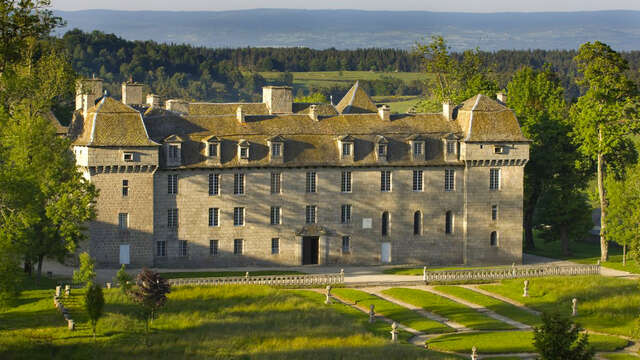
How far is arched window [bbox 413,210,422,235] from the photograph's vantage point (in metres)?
90.1

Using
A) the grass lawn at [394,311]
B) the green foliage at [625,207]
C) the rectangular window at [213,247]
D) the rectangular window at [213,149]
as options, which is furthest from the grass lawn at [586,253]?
the rectangular window at [213,149]

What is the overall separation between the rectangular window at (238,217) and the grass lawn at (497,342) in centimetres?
2774

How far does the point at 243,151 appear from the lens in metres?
85.2

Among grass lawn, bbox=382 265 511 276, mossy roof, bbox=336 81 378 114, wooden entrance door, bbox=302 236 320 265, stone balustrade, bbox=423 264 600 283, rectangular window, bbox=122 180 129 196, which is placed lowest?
grass lawn, bbox=382 265 511 276

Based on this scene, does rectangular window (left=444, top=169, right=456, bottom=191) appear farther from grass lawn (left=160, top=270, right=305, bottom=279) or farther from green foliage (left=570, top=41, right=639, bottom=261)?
grass lawn (left=160, top=270, right=305, bottom=279)

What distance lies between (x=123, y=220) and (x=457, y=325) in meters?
29.7

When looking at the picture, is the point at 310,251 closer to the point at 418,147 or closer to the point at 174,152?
the point at 418,147

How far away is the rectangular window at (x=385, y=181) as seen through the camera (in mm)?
89106

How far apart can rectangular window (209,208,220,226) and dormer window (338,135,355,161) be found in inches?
443

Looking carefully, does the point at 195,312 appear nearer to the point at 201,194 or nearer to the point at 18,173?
the point at 18,173

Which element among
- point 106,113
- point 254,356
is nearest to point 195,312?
point 254,356

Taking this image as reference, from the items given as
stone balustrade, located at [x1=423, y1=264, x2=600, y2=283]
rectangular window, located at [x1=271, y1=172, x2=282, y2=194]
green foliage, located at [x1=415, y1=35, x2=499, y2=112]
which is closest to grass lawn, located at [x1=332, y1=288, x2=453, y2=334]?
stone balustrade, located at [x1=423, y1=264, x2=600, y2=283]

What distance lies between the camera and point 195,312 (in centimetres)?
6606

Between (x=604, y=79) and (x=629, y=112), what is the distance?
3.85 metres
